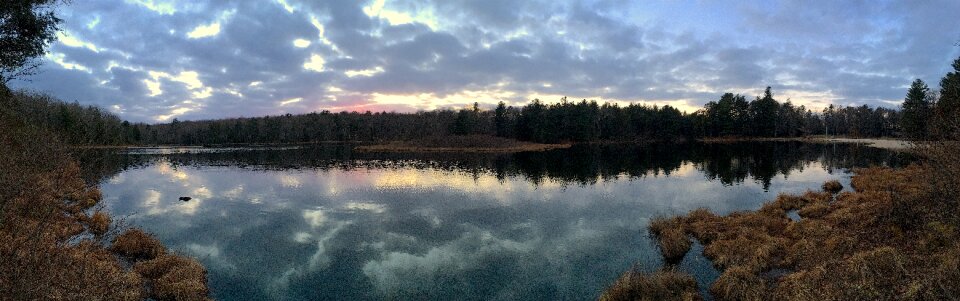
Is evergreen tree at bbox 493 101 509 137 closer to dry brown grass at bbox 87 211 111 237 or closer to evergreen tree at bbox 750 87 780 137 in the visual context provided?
evergreen tree at bbox 750 87 780 137

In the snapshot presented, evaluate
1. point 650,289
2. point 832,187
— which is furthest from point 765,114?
point 650,289

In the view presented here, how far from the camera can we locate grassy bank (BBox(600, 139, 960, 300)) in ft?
40.9

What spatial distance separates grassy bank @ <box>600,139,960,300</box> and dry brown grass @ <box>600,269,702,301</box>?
3cm

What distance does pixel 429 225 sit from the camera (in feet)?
92.9

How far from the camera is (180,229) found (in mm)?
28281

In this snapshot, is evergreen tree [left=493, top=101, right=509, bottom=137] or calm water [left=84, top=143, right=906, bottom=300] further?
evergreen tree [left=493, top=101, right=509, bottom=137]

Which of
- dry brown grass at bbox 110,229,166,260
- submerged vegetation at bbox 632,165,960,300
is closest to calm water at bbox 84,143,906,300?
dry brown grass at bbox 110,229,166,260

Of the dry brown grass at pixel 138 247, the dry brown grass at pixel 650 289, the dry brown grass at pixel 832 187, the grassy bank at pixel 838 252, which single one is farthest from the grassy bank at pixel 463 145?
the dry brown grass at pixel 650 289

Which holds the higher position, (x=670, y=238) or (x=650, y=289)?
(x=670, y=238)

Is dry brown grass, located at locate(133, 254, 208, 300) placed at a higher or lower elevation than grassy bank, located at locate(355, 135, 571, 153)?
lower

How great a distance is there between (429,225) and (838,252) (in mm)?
20154

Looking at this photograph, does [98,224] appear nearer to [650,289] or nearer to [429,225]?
[429,225]

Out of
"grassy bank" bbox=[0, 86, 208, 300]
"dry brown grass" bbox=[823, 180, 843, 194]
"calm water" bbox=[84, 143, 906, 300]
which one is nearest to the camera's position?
"grassy bank" bbox=[0, 86, 208, 300]

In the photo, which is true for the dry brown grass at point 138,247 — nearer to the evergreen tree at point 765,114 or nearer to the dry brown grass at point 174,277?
the dry brown grass at point 174,277
